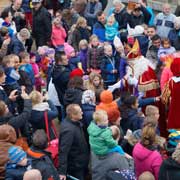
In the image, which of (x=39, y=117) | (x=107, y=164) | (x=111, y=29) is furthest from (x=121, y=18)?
(x=107, y=164)


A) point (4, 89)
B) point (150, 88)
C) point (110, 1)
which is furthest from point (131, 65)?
point (110, 1)

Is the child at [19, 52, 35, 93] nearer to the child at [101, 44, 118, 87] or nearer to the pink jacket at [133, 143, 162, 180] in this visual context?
→ the child at [101, 44, 118, 87]

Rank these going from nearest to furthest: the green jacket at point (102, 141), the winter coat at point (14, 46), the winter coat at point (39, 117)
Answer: the green jacket at point (102, 141) < the winter coat at point (39, 117) < the winter coat at point (14, 46)

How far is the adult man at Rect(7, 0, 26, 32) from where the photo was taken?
13.8 meters

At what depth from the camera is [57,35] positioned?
13.1 metres

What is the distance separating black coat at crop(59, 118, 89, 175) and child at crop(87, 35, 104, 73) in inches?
131

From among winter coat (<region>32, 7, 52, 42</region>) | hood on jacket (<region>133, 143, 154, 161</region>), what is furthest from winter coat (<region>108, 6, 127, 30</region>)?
hood on jacket (<region>133, 143, 154, 161</region>)

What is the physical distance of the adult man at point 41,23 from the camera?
1298 cm

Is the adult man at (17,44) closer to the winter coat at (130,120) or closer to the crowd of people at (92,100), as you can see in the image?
the crowd of people at (92,100)

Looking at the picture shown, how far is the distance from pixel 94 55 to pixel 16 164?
4825 mm

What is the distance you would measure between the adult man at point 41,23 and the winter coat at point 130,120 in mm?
5340

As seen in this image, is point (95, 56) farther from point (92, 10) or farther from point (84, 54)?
point (92, 10)

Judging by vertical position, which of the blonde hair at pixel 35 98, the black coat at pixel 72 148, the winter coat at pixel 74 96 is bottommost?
the black coat at pixel 72 148

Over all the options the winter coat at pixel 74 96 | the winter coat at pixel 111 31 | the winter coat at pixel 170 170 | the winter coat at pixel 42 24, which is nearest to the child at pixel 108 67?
the winter coat at pixel 111 31
